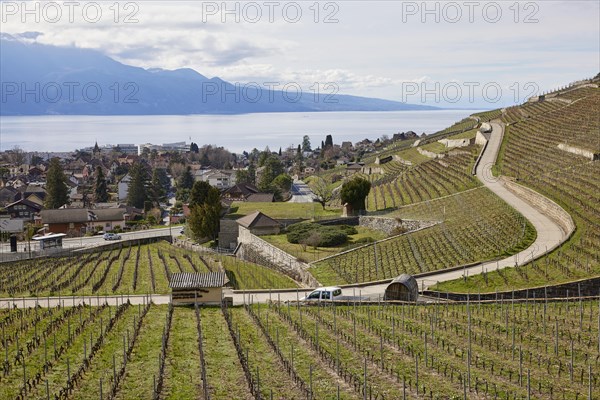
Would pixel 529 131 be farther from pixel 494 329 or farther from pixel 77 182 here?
pixel 77 182

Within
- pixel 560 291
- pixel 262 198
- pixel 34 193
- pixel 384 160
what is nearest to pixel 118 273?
pixel 560 291

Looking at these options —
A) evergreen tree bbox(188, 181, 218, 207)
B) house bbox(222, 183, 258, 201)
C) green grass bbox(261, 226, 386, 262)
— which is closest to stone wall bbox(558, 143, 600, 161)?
green grass bbox(261, 226, 386, 262)

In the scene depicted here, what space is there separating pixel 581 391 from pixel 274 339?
8.38 m

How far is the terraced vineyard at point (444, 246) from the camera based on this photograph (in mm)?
30469

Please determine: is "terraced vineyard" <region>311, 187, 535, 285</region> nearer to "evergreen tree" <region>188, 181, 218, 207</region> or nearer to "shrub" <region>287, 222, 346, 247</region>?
"shrub" <region>287, 222, 346, 247</region>

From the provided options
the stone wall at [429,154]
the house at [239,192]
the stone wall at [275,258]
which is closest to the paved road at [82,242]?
the stone wall at [275,258]

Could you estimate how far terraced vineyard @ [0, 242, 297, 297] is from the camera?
100ft

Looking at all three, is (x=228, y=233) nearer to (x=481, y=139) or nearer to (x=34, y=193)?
(x=481, y=139)

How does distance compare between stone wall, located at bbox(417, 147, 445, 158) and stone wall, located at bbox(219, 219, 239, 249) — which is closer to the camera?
stone wall, located at bbox(219, 219, 239, 249)

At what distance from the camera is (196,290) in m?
25.7

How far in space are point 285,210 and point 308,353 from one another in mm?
38105

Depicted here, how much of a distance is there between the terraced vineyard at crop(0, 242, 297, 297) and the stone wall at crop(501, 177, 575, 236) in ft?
42.0

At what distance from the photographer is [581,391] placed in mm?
14461

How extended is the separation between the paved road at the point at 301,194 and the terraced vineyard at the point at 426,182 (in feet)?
26.7
